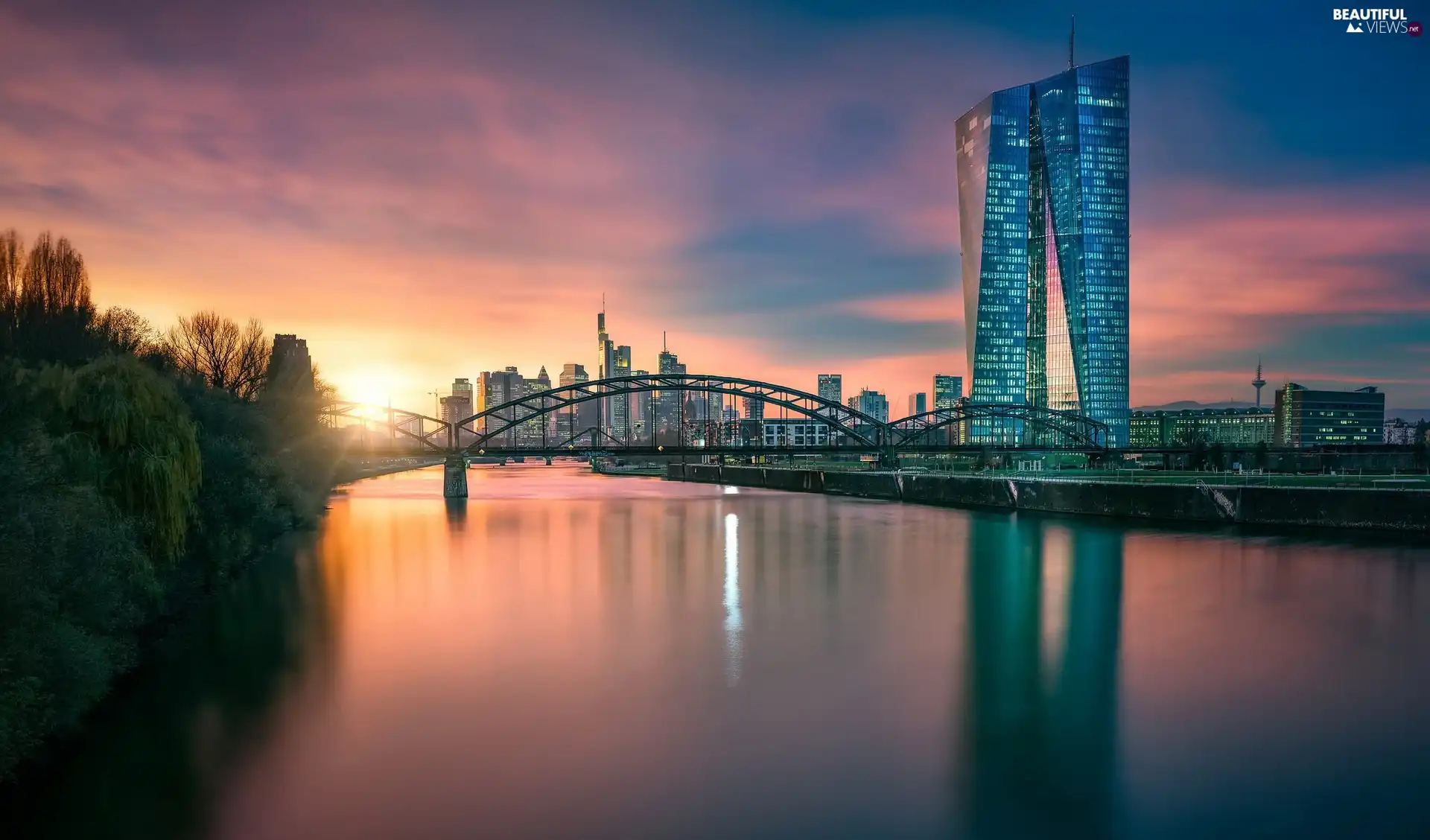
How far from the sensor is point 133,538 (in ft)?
50.5

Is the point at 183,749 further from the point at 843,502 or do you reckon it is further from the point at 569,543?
the point at 843,502

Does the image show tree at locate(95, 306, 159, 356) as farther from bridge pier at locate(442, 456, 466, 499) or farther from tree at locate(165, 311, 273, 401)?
bridge pier at locate(442, 456, 466, 499)

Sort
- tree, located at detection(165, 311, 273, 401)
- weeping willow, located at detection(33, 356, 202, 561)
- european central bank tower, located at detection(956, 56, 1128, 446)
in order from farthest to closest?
1. european central bank tower, located at detection(956, 56, 1128, 446)
2. tree, located at detection(165, 311, 273, 401)
3. weeping willow, located at detection(33, 356, 202, 561)

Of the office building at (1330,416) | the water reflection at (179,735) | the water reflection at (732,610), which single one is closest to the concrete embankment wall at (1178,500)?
the water reflection at (732,610)

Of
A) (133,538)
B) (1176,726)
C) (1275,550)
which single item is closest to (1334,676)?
(1176,726)

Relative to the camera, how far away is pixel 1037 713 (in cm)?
1345

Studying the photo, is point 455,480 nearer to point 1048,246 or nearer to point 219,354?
point 219,354

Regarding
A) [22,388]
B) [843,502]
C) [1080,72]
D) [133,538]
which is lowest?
[843,502]

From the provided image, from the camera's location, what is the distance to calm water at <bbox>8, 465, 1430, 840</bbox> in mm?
9906

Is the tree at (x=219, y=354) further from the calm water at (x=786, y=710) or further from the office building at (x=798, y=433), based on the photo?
the office building at (x=798, y=433)

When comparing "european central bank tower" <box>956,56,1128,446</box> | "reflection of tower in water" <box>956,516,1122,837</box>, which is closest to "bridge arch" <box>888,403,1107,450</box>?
"european central bank tower" <box>956,56,1128,446</box>

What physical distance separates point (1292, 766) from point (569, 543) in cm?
3260

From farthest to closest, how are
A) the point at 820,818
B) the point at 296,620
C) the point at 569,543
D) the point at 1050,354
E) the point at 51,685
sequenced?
the point at 1050,354 → the point at 569,543 → the point at 296,620 → the point at 51,685 → the point at 820,818

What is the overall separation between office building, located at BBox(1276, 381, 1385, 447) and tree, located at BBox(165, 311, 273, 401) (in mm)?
212214
